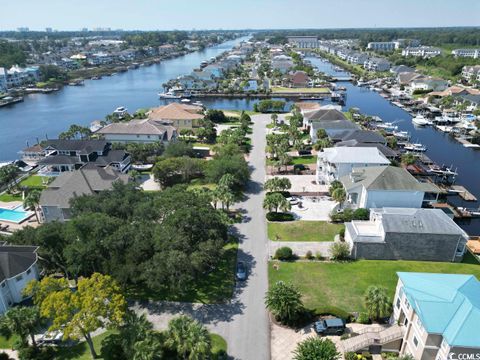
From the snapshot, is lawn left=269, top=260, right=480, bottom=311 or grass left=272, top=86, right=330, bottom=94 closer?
lawn left=269, top=260, right=480, bottom=311

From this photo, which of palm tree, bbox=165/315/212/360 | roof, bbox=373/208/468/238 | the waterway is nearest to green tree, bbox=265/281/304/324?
palm tree, bbox=165/315/212/360

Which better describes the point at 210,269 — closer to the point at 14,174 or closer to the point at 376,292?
the point at 376,292

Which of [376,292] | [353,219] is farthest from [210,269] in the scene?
[353,219]

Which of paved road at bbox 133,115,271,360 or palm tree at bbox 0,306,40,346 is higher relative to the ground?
palm tree at bbox 0,306,40,346

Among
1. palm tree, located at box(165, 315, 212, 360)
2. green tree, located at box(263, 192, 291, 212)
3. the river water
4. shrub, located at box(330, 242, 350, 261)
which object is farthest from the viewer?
the river water

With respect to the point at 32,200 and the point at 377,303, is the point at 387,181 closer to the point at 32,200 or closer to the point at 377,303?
the point at 377,303

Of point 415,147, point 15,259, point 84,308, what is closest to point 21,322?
point 84,308

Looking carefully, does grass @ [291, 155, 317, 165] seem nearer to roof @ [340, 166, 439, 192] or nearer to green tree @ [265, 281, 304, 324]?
roof @ [340, 166, 439, 192]
